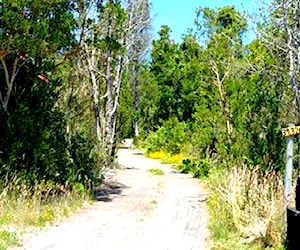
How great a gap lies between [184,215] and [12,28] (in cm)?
463

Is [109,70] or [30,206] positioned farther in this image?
[109,70]

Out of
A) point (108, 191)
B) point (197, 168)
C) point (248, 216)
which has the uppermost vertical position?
point (197, 168)

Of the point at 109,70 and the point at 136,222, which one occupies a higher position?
the point at 109,70

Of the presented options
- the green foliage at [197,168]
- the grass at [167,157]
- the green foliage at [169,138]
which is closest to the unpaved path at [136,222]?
the green foliage at [197,168]

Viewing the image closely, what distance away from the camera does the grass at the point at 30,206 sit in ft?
27.8

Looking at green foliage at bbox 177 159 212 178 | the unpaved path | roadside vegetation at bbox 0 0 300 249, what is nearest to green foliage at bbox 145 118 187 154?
roadside vegetation at bbox 0 0 300 249

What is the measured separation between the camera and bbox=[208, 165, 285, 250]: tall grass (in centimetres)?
753

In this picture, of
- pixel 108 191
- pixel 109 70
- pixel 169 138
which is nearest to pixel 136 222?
pixel 108 191

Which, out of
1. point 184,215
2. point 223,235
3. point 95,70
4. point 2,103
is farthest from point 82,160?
point 223,235

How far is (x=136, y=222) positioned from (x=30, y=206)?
182 cm

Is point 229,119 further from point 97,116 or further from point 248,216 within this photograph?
point 248,216

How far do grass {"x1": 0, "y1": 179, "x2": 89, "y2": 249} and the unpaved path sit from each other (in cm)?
23

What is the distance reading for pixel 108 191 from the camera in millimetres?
14539

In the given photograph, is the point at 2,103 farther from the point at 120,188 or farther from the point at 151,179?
the point at 151,179
